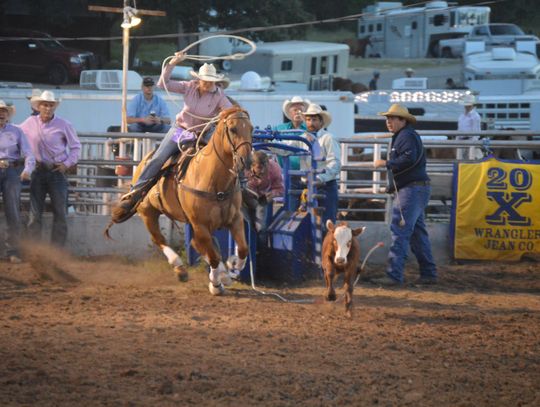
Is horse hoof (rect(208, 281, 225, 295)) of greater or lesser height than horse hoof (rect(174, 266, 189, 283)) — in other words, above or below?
below

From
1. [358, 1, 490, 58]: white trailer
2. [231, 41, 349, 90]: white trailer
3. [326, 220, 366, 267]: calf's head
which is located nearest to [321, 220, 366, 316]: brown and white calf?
[326, 220, 366, 267]: calf's head

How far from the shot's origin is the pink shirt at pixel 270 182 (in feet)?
37.6

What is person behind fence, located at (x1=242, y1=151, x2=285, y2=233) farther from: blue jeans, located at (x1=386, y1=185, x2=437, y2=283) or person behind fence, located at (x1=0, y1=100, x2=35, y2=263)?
person behind fence, located at (x1=0, y1=100, x2=35, y2=263)

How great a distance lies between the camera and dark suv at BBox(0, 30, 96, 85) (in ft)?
106

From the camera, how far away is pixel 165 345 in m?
8.03

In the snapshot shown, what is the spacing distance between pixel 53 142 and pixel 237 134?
384 centimetres

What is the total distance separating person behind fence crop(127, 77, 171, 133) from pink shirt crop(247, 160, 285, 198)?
4.26 meters

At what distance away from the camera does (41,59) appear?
32.5 m

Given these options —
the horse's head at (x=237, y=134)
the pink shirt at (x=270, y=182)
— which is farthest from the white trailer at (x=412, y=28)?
the horse's head at (x=237, y=134)

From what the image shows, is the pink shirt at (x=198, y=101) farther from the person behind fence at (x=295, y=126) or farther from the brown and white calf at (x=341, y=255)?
the brown and white calf at (x=341, y=255)

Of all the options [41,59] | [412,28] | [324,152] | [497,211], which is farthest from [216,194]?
[412,28]

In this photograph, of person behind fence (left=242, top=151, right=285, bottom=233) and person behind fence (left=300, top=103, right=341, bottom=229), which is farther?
person behind fence (left=300, top=103, right=341, bottom=229)

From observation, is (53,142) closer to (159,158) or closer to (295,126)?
(159,158)

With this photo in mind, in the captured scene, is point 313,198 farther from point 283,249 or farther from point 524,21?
point 524,21
